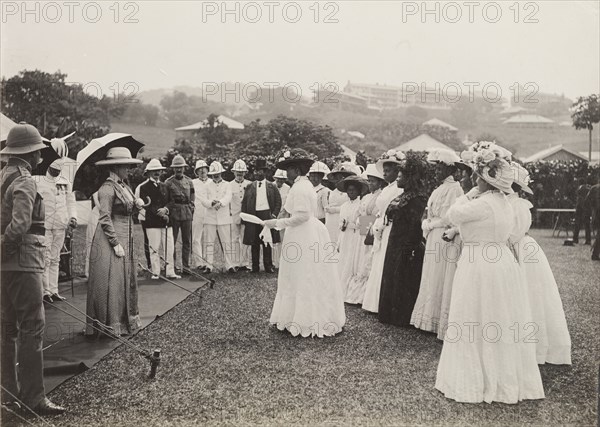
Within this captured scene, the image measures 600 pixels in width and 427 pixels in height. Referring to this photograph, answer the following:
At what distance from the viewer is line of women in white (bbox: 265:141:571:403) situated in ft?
14.8

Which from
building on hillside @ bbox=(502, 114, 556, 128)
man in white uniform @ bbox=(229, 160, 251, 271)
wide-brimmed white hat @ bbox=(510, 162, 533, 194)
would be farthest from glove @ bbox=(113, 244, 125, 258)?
building on hillside @ bbox=(502, 114, 556, 128)

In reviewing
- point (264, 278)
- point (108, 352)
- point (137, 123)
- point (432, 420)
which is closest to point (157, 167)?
point (264, 278)

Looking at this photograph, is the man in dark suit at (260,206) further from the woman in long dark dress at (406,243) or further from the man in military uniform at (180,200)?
the woman in long dark dress at (406,243)

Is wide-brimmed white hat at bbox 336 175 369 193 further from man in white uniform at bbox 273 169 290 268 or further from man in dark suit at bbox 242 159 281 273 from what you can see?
man in white uniform at bbox 273 169 290 268

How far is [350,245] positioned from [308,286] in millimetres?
2397

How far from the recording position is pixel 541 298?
18.5 feet

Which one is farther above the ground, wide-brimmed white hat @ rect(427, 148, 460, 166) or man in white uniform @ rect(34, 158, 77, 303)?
wide-brimmed white hat @ rect(427, 148, 460, 166)

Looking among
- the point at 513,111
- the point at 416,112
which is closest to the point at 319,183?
the point at 416,112

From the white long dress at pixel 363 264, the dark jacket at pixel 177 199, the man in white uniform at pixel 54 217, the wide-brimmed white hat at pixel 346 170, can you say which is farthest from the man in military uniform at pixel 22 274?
the dark jacket at pixel 177 199

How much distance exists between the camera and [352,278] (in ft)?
27.8

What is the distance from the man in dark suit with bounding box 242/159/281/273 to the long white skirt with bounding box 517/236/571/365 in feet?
18.9

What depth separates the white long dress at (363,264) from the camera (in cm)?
800

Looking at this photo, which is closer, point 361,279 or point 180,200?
point 361,279

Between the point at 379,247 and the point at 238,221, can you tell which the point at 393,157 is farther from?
the point at 238,221
